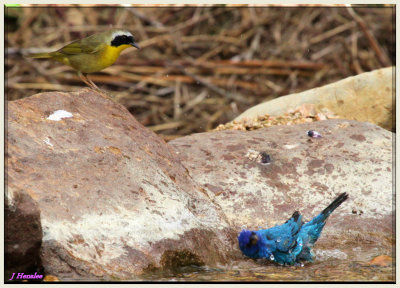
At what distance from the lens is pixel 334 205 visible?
4.75 m

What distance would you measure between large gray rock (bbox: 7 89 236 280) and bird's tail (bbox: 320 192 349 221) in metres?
0.74

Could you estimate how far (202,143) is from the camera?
5.58 meters

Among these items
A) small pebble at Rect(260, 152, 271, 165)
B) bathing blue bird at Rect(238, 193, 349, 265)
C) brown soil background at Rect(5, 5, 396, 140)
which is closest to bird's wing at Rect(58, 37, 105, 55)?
small pebble at Rect(260, 152, 271, 165)

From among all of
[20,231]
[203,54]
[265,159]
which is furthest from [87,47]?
[203,54]

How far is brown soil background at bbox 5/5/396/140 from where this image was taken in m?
9.77

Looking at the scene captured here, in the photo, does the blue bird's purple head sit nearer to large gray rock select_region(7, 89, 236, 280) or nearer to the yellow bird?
large gray rock select_region(7, 89, 236, 280)

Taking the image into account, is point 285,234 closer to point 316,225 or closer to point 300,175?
point 316,225

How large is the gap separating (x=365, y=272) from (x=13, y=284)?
2101 millimetres

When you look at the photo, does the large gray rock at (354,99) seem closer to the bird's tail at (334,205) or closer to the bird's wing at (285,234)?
the bird's tail at (334,205)

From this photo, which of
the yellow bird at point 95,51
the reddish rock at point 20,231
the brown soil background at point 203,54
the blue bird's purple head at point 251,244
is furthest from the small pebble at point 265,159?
the brown soil background at point 203,54

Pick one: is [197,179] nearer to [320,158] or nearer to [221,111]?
[320,158]

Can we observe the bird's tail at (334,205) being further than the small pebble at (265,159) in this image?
No

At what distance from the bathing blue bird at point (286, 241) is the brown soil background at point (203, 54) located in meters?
4.96

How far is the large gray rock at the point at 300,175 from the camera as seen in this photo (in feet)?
16.1
